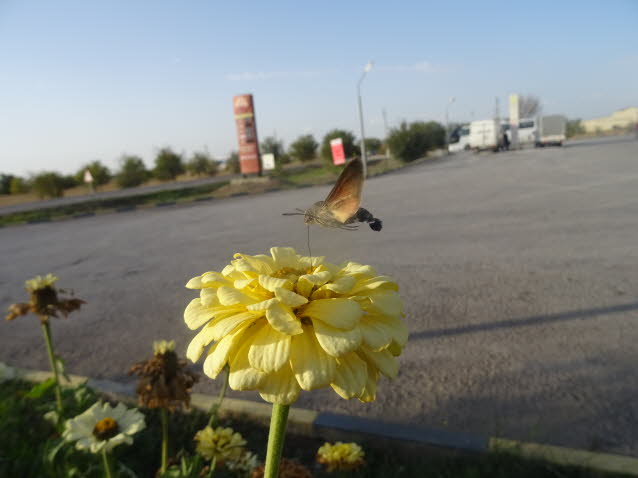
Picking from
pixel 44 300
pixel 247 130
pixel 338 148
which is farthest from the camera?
pixel 247 130

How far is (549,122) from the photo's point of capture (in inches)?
1399

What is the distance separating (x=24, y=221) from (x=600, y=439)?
72.1ft

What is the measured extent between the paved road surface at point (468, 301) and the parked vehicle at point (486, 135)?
24.1 meters

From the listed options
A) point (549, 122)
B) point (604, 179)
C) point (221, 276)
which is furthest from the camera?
point (549, 122)

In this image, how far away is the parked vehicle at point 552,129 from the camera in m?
35.1

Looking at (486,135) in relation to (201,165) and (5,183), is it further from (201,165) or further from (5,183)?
(5,183)

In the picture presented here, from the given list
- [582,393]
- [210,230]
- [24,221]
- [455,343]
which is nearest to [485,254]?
[455,343]

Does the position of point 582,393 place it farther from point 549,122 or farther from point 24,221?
point 549,122

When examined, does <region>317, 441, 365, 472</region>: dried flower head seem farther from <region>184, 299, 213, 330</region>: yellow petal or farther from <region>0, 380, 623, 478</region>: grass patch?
<region>184, 299, 213, 330</region>: yellow petal

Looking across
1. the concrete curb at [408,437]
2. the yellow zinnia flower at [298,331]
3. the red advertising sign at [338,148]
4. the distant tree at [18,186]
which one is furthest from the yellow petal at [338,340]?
the distant tree at [18,186]

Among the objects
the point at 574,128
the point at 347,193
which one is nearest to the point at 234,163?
the point at 347,193

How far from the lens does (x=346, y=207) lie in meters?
0.85

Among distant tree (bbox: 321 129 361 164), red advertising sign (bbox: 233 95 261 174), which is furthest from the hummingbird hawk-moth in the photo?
distant tree (bbox: 321 129 361 164)

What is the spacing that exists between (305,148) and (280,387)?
4730 centimetres
